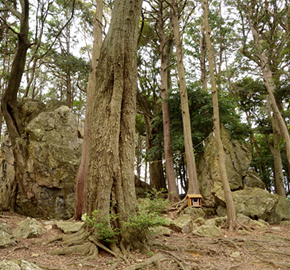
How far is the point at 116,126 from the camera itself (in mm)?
4418

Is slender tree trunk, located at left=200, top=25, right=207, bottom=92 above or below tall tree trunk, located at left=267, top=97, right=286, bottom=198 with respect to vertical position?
above

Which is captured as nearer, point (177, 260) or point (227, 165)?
point (177, 260)

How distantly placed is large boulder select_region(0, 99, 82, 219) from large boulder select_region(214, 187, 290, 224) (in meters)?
6.06

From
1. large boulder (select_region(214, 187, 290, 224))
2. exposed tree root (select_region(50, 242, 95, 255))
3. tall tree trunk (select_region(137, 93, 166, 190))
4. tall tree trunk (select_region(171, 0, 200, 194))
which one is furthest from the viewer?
tall tree trunk (select_region(137, 93, 166, 190))

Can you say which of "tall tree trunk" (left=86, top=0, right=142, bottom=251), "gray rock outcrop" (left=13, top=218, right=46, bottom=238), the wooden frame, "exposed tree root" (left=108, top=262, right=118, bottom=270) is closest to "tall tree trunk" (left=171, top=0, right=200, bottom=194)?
the wooden frame

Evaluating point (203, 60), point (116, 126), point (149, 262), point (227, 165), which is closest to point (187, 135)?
point (227, 165)

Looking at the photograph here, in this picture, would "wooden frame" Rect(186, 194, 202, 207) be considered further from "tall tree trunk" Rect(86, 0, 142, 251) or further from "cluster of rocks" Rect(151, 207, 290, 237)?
"tall tree trunk" Rect(86, 0, 142, 251)

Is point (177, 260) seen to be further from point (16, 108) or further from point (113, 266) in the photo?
point (16, 108)

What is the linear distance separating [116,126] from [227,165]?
7.86 m

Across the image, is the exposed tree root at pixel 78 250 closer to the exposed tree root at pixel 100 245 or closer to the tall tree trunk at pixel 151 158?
the exposed tree root at pixel 100 245

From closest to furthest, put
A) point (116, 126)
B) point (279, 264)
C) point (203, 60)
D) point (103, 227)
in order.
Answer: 1. point (103, 227)
2. point (279, 264)
3. point (116, 126)
4. point (203, 60)

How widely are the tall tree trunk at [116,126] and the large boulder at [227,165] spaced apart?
665cm

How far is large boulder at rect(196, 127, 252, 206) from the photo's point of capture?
10352 millimetres

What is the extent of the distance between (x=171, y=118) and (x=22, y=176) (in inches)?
296
